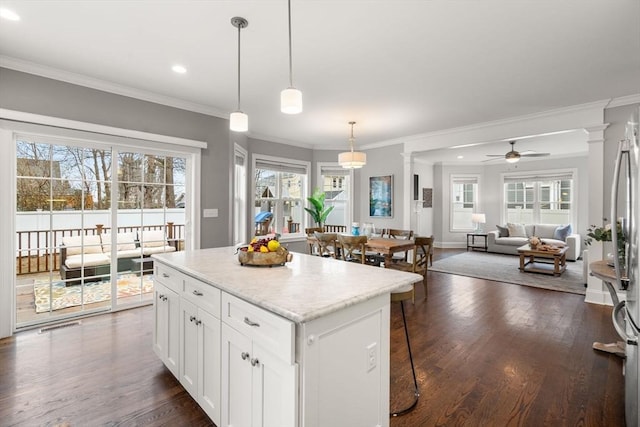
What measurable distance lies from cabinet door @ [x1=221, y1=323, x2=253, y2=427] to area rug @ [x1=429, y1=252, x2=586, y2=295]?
5.11 meters

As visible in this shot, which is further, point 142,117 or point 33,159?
point 142,117

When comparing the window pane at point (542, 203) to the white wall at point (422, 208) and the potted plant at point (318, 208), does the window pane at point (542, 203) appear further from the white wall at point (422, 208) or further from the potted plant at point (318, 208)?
the potted plant at point (318, 208)

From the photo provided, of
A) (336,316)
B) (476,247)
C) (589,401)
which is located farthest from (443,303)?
(476,247)

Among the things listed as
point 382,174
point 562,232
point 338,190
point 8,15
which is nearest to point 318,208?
point 338,190

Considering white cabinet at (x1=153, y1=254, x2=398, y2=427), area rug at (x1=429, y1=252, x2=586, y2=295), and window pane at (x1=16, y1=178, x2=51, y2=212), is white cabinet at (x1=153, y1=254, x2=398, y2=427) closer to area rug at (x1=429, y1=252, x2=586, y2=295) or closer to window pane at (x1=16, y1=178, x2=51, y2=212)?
window pane at (x1=16, y1=178, x2=51, y2=212)

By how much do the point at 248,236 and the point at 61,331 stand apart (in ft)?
9.72

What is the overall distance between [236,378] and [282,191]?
5.07 metres

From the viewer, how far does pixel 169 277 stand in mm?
2234

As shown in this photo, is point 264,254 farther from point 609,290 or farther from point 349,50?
point 609,290

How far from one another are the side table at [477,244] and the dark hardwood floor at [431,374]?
5.11 meters

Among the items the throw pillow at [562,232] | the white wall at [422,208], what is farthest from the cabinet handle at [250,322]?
the throw pillow at [562,232]

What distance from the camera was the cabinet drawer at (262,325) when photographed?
123cm

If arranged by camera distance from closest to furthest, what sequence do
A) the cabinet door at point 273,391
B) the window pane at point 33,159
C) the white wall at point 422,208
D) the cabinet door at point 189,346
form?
1. the cabinet door at point 273,391
2. the cabinet door at point 189,346
3. the window pane at point 33,159
4. the white wall at point 422,208

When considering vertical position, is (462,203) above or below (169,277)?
above
